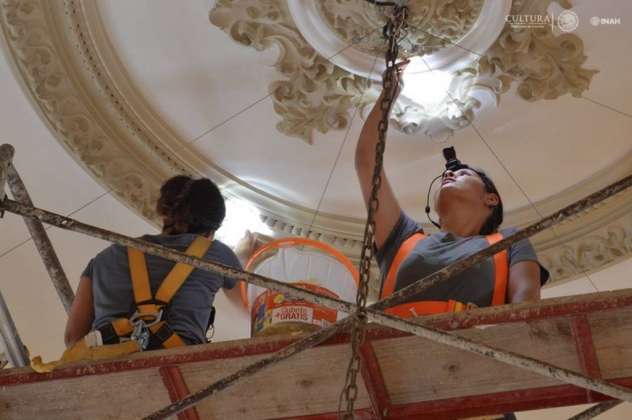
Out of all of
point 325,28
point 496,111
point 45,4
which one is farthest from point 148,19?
point 496,111

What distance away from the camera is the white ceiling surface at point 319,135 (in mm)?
4207

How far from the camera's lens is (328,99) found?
4441 millimetres

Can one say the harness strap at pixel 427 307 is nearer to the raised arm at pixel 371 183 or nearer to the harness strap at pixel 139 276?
→ the raised arm at pixel 371 183

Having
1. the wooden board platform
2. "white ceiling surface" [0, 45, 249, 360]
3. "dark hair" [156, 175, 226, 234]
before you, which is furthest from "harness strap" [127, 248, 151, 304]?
"white ceiling surface" [0, 45, 249, 360]

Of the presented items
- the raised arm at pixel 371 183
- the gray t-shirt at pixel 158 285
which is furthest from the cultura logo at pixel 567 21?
the gray t-shirt at pixel 158 285

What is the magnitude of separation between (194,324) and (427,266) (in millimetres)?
626

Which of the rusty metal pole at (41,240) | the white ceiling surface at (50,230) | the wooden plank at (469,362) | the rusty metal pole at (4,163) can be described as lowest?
the wooden plank at (469,362)

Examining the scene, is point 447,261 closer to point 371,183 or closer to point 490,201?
point 371,183

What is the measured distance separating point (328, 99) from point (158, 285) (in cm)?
181

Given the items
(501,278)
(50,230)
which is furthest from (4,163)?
(50,230)

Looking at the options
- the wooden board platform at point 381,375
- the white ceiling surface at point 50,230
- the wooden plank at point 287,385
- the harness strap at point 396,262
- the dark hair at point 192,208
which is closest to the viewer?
the wooden board platform at point 381,375

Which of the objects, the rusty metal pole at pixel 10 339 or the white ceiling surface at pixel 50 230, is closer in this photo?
the rusty metal pole at pixel 10 339

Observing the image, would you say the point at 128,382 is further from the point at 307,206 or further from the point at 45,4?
the point at 307,206

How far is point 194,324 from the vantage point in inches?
111
